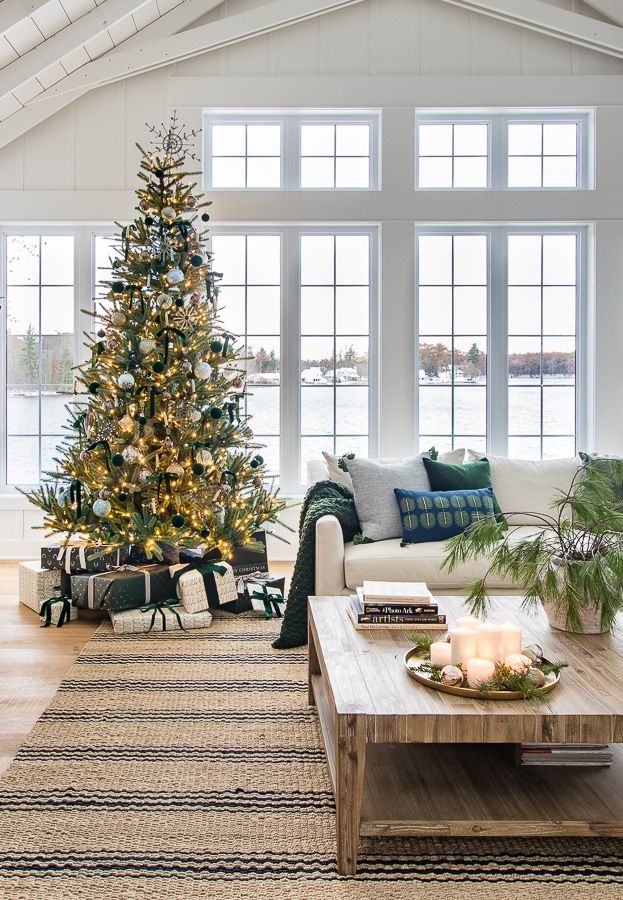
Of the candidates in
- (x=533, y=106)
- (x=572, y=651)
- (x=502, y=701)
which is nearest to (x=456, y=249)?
(x=533, y=106)

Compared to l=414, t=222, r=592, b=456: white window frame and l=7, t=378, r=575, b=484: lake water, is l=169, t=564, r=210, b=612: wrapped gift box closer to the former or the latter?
l=7, t=378, r=575, b=484: lake water

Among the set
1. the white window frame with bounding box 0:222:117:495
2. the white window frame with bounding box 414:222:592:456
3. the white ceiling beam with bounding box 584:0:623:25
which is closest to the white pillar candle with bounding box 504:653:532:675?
the white window frame with bounding box 414:222:592:456

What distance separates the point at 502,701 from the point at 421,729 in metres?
0.22

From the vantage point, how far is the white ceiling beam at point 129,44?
486 centimetres

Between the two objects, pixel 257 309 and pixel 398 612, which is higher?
pixel 257 309

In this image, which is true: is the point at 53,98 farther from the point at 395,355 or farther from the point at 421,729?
the point at 421,729

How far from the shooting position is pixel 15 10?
157 inches

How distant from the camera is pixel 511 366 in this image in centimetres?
527

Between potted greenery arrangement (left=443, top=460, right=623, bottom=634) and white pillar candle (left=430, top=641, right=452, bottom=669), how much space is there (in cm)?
30

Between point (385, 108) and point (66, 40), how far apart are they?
2022 mm

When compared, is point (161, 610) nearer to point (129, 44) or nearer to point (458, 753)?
point (458, 753)

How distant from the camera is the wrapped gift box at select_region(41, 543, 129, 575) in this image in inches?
148

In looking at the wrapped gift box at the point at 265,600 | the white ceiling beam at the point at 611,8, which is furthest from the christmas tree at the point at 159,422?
the white ceiling beam at the point at 611,8

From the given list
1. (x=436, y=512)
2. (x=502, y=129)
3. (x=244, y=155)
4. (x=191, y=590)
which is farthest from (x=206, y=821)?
(x=502, y=129)
